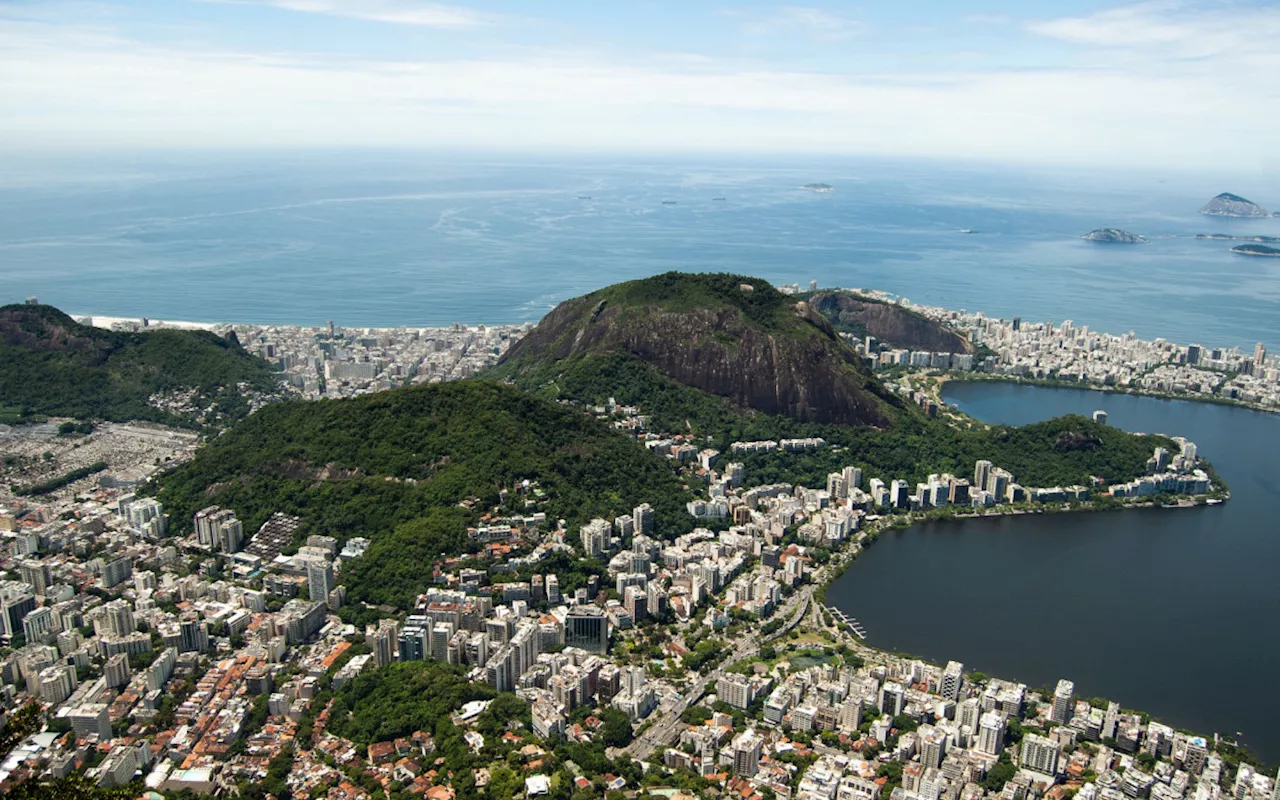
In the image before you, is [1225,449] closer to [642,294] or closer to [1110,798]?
[642,294]

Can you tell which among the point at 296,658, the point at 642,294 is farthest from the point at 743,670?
the point at 642,294

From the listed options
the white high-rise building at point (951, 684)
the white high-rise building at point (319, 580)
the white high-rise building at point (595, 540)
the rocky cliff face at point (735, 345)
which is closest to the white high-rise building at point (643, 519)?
the white high-rise building at point (595, 540)

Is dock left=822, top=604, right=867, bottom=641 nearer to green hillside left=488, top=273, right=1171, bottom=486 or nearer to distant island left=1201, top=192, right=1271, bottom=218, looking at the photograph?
green hillside left=488, top=273, right=1171, bottom=486

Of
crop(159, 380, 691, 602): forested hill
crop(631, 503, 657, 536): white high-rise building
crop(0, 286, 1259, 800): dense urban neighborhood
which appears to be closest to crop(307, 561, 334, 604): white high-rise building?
crop(0, 286, 1259, 800): dense urban neighborhood

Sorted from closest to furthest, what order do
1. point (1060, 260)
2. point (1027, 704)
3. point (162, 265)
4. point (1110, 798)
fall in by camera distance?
1. point (1110, 798)
2. point (1027, 704)
3. point (162, 265)
4. point (1060, 260)

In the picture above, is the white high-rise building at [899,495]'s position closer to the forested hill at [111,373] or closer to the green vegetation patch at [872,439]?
the green vegetation patch at [872,439]

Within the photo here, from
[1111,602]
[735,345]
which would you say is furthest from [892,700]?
[735,345]
